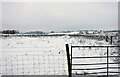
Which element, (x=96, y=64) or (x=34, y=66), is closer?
(x=96, y=64)

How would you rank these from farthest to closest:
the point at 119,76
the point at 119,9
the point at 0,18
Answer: the point at 119,76 → the point at 119,9 → the point at 0,18

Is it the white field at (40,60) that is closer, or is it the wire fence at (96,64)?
the wire fence at (96,64)

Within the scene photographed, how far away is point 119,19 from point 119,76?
A: 1.53 meters

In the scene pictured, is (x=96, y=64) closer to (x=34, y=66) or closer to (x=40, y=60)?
(x=34, y=66)

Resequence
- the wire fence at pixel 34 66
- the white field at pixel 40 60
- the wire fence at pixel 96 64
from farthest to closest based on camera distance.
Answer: the white field at pixel 40 60
the wire fence at pixel 34 66
the wire fence at pixel 96 64

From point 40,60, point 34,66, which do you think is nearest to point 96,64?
point 34,66

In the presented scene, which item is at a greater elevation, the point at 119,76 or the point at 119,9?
the point at 119,9

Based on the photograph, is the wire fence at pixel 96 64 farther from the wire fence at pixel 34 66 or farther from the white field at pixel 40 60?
the wire fence at pixel 34 66

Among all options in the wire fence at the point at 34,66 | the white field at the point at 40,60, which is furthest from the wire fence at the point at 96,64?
the wire fence at the point at 34,66

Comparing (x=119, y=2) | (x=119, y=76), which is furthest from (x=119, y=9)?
(x=119, y=76)

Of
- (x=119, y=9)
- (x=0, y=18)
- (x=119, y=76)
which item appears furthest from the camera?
(x=119, y=76)

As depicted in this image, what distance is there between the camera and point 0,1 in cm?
354

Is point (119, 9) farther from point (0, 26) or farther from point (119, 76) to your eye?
point (0, 26)

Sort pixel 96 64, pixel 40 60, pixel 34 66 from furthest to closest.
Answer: pixel 40 60
pixel 34 66
pixel 96 64
